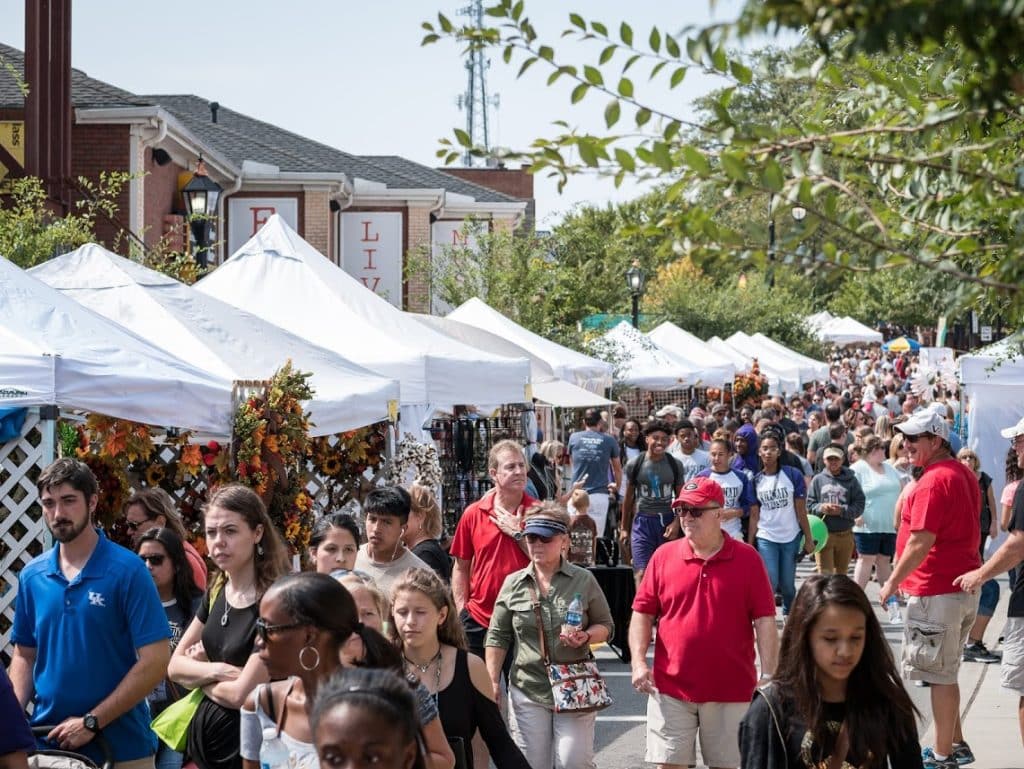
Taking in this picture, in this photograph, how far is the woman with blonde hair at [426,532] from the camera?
8.76 m

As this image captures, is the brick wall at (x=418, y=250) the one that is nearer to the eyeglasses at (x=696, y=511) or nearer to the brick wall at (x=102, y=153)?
the brick wall at (x=102, y=153)

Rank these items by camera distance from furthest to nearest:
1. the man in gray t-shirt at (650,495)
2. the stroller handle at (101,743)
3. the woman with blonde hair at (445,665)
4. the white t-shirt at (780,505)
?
the man in gray t-shirt at (650,495) < the white t-shirt at (780,505) < the stroller handle at (101,743) < the woman with blonde hair at (445,665)

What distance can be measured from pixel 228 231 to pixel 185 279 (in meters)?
12.2

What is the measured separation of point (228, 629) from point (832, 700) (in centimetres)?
217

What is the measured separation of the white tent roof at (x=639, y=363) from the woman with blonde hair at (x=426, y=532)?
19875 millimetres

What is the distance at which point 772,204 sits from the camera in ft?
11.0

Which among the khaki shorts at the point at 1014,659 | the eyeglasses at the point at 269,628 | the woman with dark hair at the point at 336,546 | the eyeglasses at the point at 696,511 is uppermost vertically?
the eyeglasses at the point at 696,511

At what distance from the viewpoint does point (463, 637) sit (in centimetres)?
597

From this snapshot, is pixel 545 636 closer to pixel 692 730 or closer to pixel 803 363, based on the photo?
Answer: pixel 692 730

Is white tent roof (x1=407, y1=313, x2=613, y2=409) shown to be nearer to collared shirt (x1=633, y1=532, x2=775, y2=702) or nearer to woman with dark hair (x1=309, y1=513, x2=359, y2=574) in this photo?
woman with dark hair (x1=309, y1=513, x2=359, y2=574)

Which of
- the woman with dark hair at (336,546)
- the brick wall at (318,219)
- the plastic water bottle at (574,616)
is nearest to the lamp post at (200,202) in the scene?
the woman with dark hair at (336,546)

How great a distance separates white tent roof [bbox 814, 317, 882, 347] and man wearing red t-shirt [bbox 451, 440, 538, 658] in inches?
2236

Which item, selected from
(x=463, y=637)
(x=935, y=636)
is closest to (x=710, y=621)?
(x=463, y=637)

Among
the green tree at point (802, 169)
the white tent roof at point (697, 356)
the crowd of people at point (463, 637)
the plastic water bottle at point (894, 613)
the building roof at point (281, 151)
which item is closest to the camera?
the green tree at point (802, 169)
